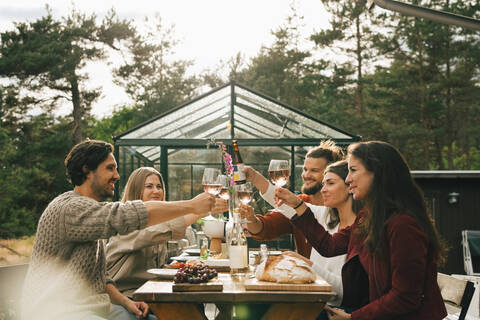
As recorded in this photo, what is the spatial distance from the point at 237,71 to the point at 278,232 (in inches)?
854

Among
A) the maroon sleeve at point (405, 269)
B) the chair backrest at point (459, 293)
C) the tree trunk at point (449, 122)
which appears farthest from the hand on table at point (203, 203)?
the tree trunk at point (449, 122)

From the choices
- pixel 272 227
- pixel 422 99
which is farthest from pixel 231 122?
pixel 422 99

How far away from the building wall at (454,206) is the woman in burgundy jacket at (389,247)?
748cm

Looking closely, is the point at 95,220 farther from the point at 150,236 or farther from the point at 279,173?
the point at 279,173

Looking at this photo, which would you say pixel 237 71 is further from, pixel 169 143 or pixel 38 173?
pixel 169 143

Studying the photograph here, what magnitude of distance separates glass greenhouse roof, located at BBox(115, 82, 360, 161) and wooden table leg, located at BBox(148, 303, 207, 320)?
619 centimetres

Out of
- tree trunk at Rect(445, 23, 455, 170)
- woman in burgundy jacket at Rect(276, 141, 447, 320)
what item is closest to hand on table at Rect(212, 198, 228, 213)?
woman in burgundy jacket at Rect(276, 141, 447, 320)

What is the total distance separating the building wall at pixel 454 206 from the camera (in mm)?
9344

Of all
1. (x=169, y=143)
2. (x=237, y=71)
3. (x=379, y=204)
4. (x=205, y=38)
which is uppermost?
(x=205, y=38)

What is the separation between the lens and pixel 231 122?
882 cm

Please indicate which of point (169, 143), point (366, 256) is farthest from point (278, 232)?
point (169, 143)

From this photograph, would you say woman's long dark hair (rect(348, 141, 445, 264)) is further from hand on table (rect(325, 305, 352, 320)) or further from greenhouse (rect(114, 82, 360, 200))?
greenhouse (rect(114, 82, 360, 200))

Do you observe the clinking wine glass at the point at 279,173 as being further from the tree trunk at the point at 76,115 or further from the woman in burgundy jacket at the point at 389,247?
the tree trunk at the point at 76,115

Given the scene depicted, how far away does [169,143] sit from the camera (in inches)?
330
